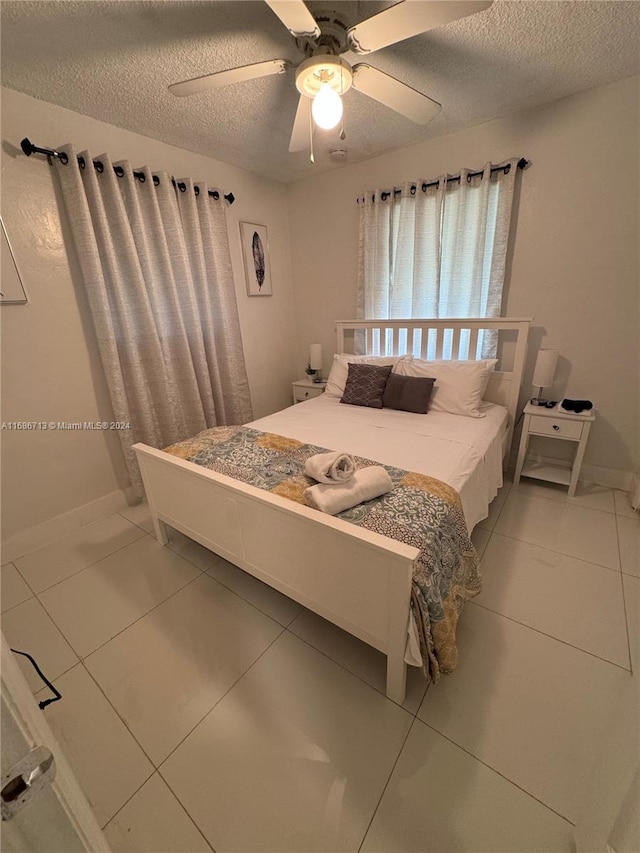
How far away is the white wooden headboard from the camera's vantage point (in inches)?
96.1

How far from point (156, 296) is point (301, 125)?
4.58 feet

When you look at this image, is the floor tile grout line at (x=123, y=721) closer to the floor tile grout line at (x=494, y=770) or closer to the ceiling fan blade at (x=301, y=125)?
the floor tile grout line at (x=494, y=770)

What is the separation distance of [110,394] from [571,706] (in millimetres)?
2821

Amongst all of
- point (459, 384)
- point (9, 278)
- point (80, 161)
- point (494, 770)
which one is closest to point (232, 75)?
point (80, 161)

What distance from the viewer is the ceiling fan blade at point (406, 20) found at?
40.5 inches

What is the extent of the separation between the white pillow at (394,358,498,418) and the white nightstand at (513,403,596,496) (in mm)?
372

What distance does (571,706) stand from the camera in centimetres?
120

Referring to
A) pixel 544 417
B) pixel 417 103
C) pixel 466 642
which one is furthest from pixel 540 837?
pixel 417 103

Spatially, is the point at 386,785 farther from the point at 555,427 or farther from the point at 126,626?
the point at 555,427

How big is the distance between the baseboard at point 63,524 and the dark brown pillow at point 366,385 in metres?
1.84

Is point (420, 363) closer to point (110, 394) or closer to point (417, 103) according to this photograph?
point (417, 103)

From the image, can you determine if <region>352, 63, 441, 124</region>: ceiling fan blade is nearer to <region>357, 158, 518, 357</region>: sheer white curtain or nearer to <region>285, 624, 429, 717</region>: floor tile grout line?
<region>357, 158, 518, 357</region>: sheer white curtain

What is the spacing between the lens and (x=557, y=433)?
7.47ft

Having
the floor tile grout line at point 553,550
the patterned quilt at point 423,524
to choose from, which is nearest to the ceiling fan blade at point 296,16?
the patterned quilt at point 423,524
